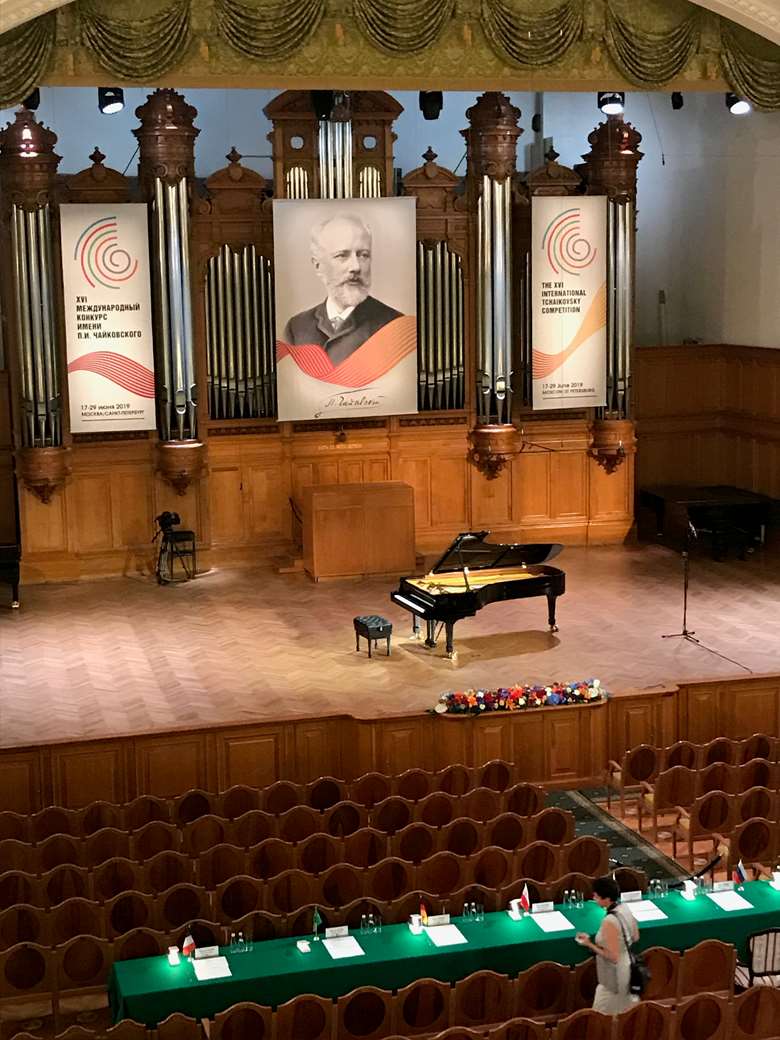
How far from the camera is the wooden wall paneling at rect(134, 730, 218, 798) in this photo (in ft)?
37.6

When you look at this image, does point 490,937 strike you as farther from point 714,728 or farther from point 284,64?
point 284,64

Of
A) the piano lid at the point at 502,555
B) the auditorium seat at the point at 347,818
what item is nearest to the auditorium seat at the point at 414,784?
the auditorium seat at the point at 347,818

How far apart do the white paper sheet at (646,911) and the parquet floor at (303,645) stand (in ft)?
11.5

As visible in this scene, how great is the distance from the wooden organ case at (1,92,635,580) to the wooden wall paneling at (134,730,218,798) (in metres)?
6.55

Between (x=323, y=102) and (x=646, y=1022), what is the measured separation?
1213 centimetres

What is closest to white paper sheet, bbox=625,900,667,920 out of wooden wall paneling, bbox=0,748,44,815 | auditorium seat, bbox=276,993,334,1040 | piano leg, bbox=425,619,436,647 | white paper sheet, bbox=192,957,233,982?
auditorium seat, bbox=276,993,334,1040

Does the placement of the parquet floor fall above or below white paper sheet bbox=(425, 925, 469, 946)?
above

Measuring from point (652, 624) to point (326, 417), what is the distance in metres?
4.95

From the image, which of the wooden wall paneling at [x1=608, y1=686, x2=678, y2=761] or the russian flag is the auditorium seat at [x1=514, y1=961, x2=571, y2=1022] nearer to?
the russian flag

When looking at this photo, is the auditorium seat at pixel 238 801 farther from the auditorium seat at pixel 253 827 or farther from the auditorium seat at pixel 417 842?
the auditorium seat at pixel 417 842

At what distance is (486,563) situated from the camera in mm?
14812

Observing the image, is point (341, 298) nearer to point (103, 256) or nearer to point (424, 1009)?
point (103, 256)

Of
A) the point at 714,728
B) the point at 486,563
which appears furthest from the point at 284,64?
the point at 714,728

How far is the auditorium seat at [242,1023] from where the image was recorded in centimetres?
729
